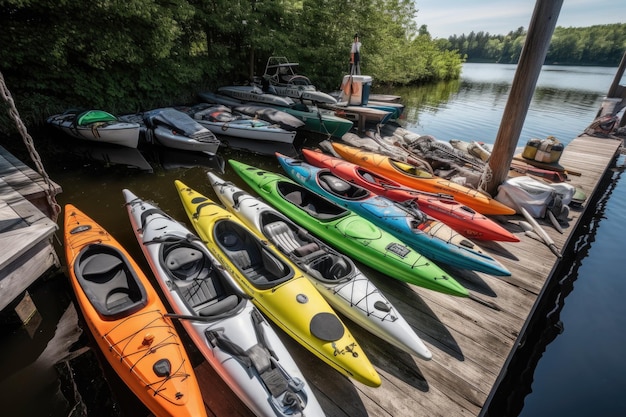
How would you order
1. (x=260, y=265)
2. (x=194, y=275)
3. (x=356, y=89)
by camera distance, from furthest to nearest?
(x=356, y=89) < (x=260, y=265) < (x=194, y=275)

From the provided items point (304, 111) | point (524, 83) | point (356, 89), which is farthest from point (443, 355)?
point (356, 89)

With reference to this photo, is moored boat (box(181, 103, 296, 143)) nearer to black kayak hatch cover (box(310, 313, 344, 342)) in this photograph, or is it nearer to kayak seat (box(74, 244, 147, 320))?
kayak seat (box(74, 244, 147, 320))

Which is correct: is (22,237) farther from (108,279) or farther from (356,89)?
(356,89)

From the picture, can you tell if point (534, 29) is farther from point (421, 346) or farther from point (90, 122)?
point (90, 122)

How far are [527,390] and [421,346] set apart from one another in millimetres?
2359

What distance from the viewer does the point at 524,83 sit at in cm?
509

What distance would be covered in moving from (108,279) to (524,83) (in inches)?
282

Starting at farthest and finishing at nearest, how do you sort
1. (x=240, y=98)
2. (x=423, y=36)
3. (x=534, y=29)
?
(x=423, y=36)
(x=240, y=98)
(x=534, y=29)

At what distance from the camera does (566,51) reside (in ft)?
218

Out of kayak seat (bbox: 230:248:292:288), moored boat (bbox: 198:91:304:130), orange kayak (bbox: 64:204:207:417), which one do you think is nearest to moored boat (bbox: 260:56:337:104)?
moored boat (bbox: 198:91:304:130)

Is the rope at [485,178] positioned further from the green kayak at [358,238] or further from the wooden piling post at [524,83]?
the green kayak at [358,238]

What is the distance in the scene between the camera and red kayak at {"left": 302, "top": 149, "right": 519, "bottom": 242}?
5.14 m

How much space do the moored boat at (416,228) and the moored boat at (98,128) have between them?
19.1ft

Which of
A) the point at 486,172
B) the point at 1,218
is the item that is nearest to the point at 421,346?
the point at 486,172
